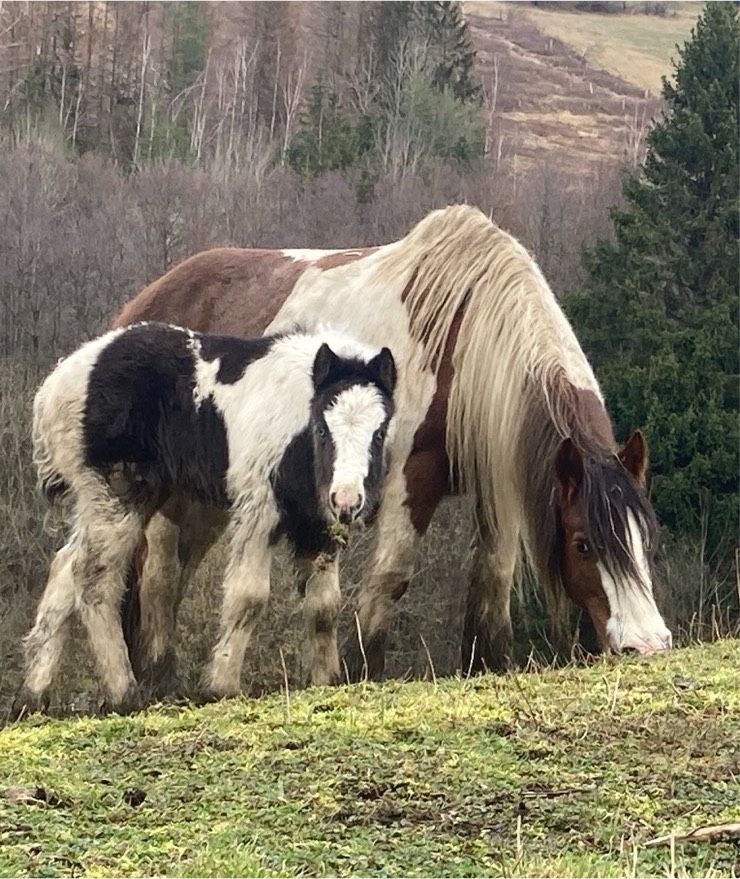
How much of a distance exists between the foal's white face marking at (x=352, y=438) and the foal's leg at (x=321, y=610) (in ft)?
2.71

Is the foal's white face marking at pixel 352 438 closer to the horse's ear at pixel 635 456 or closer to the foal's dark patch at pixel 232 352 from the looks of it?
the foal's dark patch at pixel 232 352

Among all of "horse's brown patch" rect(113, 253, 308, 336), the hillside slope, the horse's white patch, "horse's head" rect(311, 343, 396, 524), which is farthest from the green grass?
the hillside slope

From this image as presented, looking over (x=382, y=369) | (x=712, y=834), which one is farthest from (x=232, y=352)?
(x=712, y=834)

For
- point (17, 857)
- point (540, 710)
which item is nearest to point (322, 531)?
point (540, 710)

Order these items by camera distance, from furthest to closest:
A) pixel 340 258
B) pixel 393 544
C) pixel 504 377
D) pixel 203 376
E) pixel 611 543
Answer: pixel 340 258 < pixel 393 544 < pixel 504 377 < pixel 203 376 < pixel 611 543

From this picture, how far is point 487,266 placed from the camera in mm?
7941

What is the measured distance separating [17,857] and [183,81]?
3449 centimetres

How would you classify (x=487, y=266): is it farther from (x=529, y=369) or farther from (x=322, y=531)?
(x=322, y=531)

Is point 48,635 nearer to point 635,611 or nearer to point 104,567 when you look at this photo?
point 104,567

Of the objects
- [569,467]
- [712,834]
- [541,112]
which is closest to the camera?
[712,834]

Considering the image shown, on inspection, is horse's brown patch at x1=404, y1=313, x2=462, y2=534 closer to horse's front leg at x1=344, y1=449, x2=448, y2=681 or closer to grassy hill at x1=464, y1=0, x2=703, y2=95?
horse's front leg at x1=344, y1=449, x2=448, y2=681

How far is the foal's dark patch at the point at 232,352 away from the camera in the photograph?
7148 millimetres

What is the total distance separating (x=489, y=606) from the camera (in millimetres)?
7883

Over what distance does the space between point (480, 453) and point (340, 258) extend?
6.74 feet
